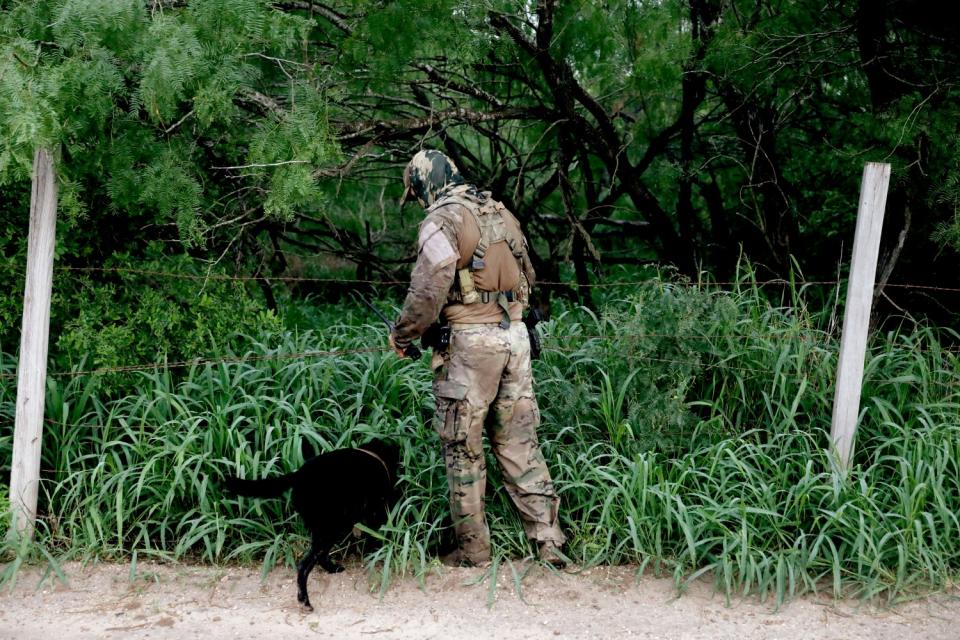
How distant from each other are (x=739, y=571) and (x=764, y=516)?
1.03ft

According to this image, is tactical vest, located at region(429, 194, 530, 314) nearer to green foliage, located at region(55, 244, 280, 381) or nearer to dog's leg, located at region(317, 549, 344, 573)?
dog's leg, located at region(317, 549, 344, 573)

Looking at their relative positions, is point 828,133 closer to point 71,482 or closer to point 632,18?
point 632,18

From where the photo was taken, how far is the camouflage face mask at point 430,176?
12.3 ft

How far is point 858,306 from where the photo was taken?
398cm

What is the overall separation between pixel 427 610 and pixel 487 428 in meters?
0.83

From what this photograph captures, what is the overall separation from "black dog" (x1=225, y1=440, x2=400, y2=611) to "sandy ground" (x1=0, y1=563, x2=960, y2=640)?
0.67 ft

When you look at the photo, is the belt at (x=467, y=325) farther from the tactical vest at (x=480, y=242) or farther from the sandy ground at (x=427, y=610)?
the sandy ground at (x=427, y=610)

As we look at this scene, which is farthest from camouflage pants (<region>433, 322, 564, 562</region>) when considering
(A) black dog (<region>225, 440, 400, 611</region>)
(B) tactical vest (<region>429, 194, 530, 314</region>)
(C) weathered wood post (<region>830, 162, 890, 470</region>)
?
(C) weathered wood post (<region>830, 162, 890, 470</region>)

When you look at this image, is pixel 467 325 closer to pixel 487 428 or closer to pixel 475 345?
pixel 475 345

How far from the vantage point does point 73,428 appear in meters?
4.33

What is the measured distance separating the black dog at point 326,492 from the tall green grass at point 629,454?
315 millimetres

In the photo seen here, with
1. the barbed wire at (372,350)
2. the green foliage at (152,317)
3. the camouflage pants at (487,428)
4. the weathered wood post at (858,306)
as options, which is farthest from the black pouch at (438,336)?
the weathered wood post at (858,306)

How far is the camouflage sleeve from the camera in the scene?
3.57 metres

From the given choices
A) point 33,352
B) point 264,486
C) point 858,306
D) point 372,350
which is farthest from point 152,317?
point 858,306
